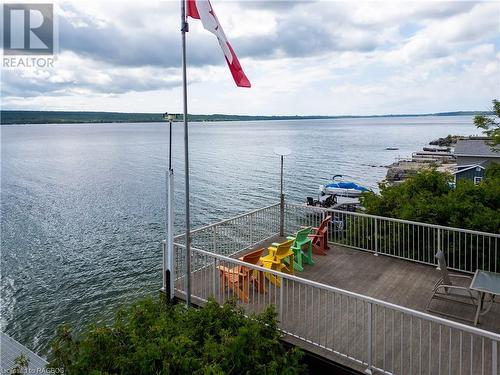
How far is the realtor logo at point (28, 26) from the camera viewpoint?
1442 centimetres

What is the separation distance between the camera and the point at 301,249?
8.73 metres

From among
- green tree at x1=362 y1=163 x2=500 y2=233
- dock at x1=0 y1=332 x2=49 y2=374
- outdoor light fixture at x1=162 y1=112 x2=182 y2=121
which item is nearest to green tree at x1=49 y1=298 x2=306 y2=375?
outdoor light fixture at x1=162 y1=112 x2=182 y2=121

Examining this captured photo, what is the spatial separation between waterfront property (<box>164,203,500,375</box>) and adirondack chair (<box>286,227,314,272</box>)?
0.15 m

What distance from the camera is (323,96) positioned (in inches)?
3455

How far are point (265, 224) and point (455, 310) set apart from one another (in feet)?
18.4

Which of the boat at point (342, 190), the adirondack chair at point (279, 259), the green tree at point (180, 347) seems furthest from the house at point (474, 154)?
the green tree at point (180, 347)

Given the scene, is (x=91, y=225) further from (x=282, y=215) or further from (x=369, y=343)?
(x=369, y=343)

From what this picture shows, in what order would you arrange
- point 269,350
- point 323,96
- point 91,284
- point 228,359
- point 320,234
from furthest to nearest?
point 323,96 → point 91,284 → point 320,234 → point 269,350 → point 228,359

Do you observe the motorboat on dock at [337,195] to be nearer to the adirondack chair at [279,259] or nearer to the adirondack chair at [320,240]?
the adirondack chair at [320,240]

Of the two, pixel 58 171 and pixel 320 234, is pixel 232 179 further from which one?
pixel 320 234

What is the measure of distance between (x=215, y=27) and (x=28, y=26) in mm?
12365

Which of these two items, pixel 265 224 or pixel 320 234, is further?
pixel 265 224

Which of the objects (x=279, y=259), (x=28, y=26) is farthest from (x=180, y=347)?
(x=28, y=26)

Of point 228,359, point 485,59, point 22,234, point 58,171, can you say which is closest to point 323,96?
point 58,171
